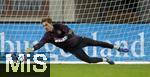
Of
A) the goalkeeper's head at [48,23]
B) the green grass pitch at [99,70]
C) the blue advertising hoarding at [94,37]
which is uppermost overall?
the goalkeeper's head at [48,23]

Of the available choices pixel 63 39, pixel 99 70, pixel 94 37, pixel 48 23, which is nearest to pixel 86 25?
pixel 94 37

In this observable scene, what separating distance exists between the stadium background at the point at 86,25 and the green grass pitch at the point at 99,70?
35 centimetres

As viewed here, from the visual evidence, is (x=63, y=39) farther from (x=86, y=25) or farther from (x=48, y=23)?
(x=86, y=25)

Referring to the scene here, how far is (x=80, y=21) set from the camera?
13.2 metres

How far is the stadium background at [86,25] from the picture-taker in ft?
42.7

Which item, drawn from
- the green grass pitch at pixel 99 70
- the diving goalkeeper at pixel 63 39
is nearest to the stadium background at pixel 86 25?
the green grass pitch at pixel 99 70

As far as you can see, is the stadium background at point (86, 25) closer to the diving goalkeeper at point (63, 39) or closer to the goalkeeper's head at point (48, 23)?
the diving goalkeeper at point (63, 39)

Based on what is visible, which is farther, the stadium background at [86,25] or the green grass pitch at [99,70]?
the stadium background at [86,25]

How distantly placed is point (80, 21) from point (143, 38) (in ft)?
4.72

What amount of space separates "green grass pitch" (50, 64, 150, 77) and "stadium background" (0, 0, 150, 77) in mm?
346

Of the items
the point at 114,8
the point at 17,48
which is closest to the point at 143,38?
the point at 114,8

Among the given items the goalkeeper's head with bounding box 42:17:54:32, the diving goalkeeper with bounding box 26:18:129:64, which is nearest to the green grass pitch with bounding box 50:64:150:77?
the diving goalkeeper with bounding box 26:18:129:64

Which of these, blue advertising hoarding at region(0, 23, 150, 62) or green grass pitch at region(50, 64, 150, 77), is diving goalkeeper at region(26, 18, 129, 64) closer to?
green grass pitch at region(50, 64, 150, 77)

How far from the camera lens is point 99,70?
1200cm
